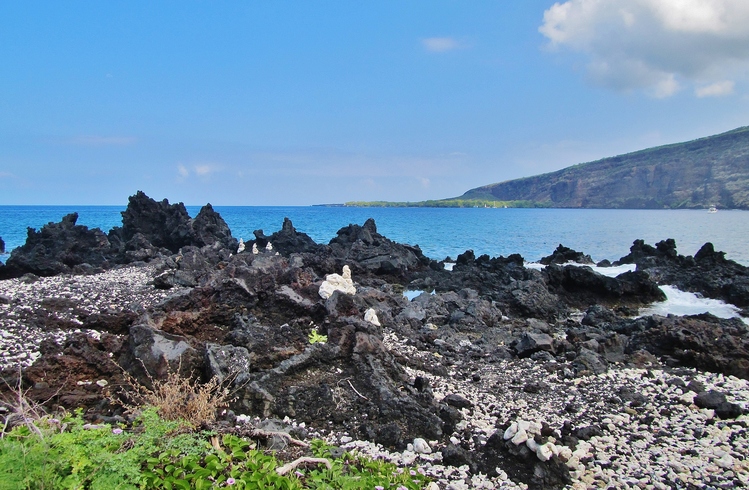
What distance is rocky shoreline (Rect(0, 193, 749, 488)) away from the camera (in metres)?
6.40

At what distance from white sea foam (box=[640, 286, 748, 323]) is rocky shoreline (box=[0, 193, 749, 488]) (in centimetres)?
480

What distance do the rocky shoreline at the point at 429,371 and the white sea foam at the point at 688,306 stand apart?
4.80m

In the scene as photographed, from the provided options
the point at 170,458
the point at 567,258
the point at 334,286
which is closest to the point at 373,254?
the point at 567,258

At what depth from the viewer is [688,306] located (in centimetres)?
2167

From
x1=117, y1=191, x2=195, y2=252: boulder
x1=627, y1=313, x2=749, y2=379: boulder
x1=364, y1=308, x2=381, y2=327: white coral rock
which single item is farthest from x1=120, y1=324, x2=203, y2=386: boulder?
x1=117, y1=191, x2=195, y2=252: boulder

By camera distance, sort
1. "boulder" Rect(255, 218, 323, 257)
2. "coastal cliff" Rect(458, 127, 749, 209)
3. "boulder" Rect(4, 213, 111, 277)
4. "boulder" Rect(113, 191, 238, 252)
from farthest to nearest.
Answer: "coastal cliff" Rect(458, 127, 749, 209) → "boulder" Rect(255, 218, 323, 257) → "boulder" Rect(113, 191, 238, 252) → "boulder" Rect(4, 213, 111, 277)

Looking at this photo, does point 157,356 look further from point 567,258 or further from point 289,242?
point 567,258

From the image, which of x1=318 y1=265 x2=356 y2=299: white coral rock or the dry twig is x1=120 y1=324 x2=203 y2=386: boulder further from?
x1=318 y1=265 x2=356 y2=299: white coral rock

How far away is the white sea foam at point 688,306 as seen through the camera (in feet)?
65.9

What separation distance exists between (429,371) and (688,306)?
57.3 feet

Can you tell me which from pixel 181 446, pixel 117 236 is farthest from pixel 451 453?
pixel 117 236

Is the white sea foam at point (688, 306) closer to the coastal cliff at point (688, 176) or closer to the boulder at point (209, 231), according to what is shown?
the boulder at point (209, 231)

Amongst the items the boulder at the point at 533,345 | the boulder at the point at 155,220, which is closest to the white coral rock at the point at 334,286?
the boulder at the point at 533,345

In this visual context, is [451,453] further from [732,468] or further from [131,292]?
[131,292]
